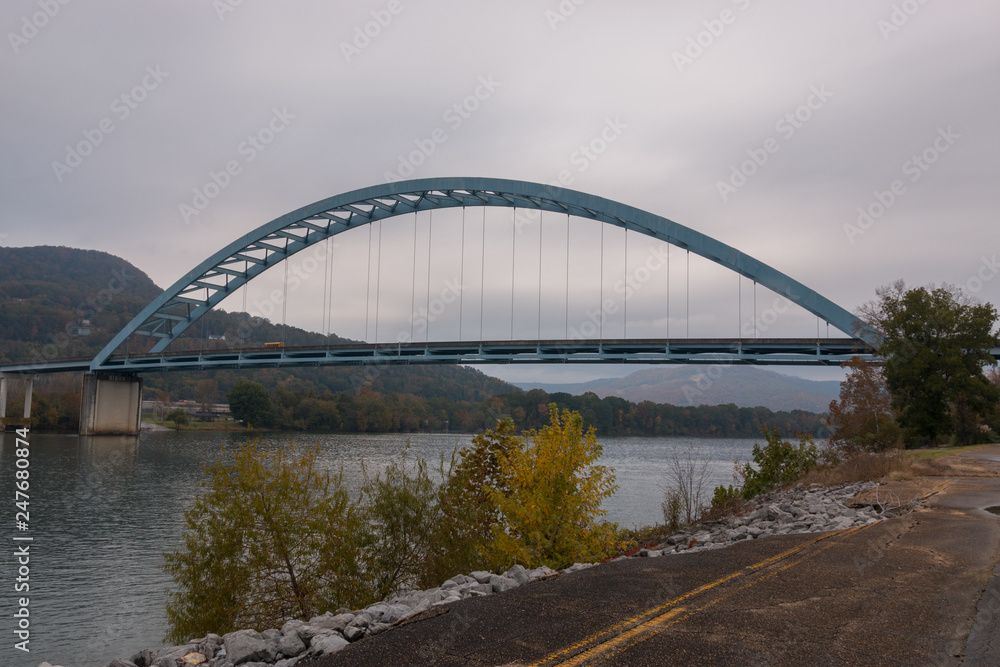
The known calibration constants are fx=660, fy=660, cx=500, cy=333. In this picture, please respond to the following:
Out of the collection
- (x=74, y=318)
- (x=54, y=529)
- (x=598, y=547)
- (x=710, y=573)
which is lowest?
(x=54, y=529)

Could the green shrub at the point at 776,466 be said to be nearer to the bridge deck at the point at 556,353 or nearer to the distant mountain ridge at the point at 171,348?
the bridge deck at the point at 556,353

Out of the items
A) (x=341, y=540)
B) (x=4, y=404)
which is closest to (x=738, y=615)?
(x=341, y=540)

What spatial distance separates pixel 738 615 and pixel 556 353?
4065 centimetres

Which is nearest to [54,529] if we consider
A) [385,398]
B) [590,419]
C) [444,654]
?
[444,654]

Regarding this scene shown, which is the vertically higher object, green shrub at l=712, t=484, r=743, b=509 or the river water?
green shrub at l=712, t=484, r=743, b=509

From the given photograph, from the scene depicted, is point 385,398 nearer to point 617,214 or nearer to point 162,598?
point 617,214

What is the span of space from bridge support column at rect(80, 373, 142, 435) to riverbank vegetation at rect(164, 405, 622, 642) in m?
64.2

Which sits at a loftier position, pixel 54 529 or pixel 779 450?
pixel 779 450

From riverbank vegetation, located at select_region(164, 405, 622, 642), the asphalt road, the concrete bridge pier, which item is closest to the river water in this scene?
riverbank vegetation, located at select_region(164, 405, 622, 642)

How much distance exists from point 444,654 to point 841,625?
117 inches

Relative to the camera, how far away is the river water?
35.7ft

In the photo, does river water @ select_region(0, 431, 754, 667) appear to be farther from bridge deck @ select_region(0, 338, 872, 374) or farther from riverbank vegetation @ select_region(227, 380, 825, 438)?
riverbank vegetation @ select_region(227, 380, 825, 438)

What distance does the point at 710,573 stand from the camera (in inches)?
262

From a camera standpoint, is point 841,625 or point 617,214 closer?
point 841,625
